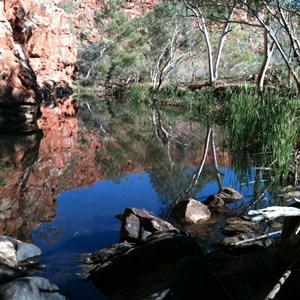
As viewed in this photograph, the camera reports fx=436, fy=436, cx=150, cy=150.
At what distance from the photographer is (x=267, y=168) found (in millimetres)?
6773

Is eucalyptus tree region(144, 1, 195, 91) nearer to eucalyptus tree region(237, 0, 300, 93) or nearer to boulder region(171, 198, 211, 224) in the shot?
eucalyptus tree region(237, 0, 300, 93)

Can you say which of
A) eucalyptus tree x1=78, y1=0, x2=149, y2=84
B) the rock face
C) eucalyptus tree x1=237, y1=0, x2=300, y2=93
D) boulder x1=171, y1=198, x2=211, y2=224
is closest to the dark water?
boulder x1=171, y1=198, x2=211, y2=224

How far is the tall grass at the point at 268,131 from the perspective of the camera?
21.9 ft

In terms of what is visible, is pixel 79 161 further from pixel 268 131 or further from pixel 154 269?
pixel 154 269

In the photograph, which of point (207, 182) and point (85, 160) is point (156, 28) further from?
point (207, 182)

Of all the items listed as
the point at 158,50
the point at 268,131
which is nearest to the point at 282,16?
the point at 268,131

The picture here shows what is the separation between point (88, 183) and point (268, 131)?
3314 mm

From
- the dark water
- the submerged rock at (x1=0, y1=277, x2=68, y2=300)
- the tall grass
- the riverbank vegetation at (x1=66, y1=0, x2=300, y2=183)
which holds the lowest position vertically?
the dark water

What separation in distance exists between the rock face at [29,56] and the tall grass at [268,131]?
27.2 ft

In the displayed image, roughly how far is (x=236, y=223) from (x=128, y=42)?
133 ft

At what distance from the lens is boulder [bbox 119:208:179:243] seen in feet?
15.4

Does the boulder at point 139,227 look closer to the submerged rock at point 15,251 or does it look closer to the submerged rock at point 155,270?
the submerged rock at point 155,270

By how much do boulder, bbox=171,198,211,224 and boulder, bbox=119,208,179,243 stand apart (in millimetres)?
514

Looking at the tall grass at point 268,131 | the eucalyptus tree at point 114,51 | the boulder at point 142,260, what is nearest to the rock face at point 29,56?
the eucalyptus tree at point 114,51
